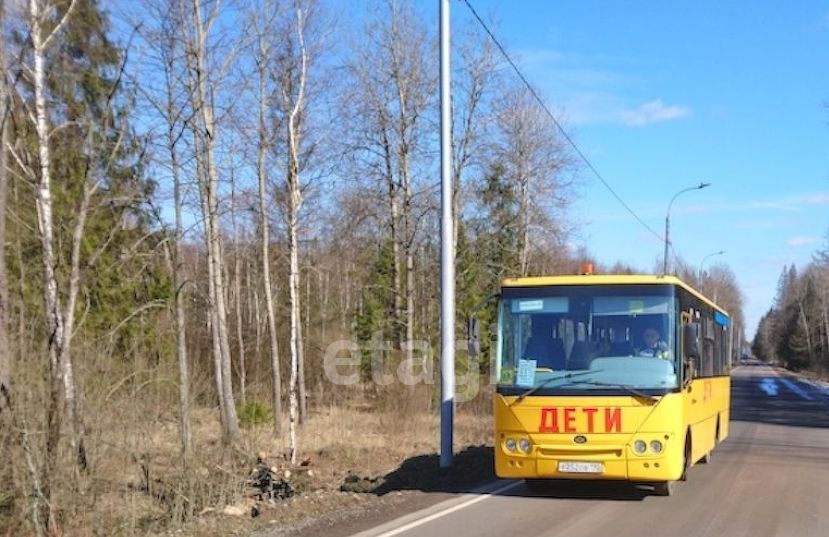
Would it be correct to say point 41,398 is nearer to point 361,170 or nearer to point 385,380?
point 385,380

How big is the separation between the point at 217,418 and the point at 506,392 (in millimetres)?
9900

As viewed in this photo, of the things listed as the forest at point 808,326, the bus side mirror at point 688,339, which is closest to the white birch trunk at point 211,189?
the bus side mirror at point 688,339

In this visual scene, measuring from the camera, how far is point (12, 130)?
1352cm

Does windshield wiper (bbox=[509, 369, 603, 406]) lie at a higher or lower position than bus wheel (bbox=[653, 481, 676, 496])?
higher

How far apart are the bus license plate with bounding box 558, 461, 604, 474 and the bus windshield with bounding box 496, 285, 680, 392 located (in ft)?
3.10

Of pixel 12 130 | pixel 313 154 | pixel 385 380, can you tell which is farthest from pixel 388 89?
pixel 12 130

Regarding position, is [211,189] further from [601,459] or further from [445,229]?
[601,459]

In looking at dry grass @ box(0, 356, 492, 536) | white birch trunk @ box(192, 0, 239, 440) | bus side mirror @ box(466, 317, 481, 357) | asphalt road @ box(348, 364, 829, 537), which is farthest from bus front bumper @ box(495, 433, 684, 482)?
white birch trunk @ box(192, 0, 239, 440)

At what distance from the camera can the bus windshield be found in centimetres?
1106

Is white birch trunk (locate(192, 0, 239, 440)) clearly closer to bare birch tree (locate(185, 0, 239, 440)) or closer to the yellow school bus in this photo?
bare birch tree (locate(185, 0, 239, 440))

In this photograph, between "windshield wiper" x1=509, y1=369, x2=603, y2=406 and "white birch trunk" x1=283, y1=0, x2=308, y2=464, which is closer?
"windshield wiper" x1=509, y1=369, x2=603, y2=406

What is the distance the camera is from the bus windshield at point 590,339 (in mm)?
11062

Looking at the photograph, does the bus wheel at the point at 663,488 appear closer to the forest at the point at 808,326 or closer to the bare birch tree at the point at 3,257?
the bare birch tree at the point at 3,257

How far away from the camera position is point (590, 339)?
11297 mm
